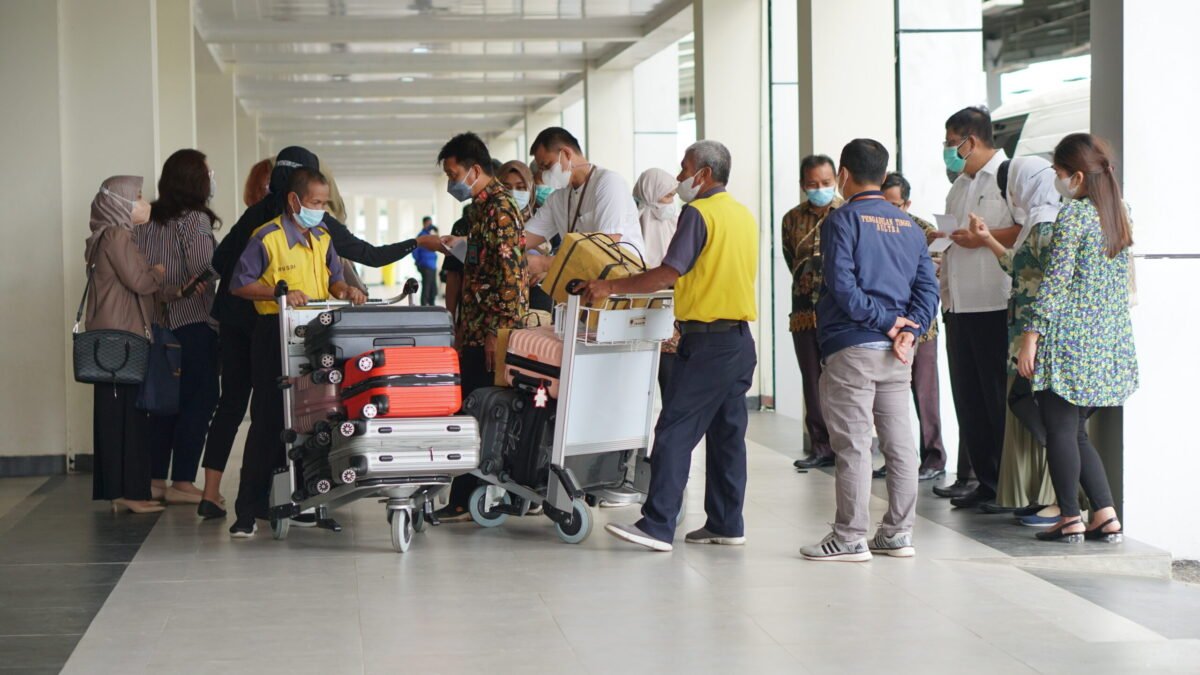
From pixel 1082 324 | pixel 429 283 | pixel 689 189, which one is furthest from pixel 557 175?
pixel 429 283

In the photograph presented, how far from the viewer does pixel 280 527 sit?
5516 mm

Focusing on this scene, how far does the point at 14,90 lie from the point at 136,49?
0.68 metres

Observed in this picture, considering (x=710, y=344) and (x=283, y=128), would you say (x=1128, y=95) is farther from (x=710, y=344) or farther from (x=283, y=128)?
(x=283, y=128)

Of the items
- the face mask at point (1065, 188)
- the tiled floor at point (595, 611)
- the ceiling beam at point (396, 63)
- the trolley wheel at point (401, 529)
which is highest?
the ceiling beam at point (396, 63)

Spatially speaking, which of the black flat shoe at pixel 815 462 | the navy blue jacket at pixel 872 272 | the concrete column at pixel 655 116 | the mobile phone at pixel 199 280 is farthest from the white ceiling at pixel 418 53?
the navy blue jacket at pixel 872 272

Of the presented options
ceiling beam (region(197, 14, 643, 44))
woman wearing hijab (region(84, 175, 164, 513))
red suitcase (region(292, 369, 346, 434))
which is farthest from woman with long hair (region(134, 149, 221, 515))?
ceiling beam (region(197, 14, 643, 44))

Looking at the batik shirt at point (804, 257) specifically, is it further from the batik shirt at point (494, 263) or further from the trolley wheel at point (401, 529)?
the trolley wheel at point (401, 529)

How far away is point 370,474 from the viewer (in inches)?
197

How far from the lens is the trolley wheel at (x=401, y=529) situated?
205 inches

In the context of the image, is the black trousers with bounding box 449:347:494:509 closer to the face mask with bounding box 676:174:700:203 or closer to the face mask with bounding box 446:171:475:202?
the face mask with bounding box 446:171:475:202

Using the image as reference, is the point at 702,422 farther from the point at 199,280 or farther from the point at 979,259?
the point at 199,280

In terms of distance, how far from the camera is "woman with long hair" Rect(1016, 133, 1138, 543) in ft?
17.0

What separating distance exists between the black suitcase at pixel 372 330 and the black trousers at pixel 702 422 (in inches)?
34.5

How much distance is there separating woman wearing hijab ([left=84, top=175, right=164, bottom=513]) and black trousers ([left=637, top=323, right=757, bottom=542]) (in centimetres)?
242
